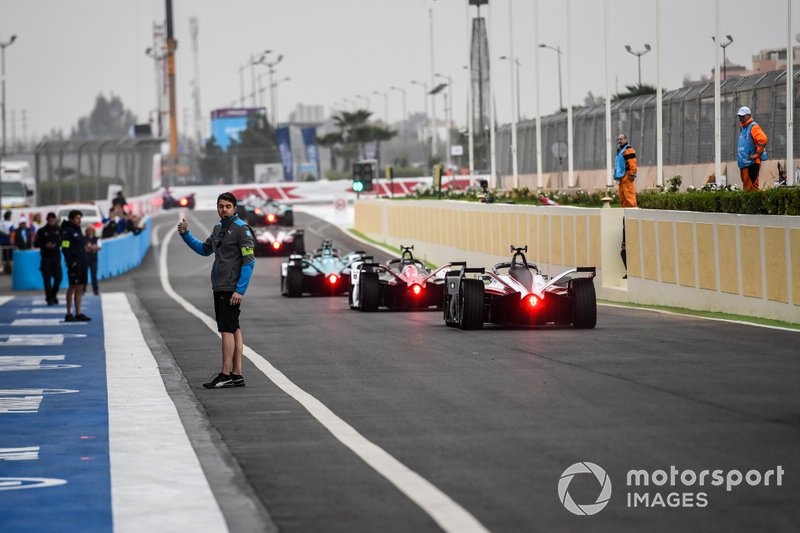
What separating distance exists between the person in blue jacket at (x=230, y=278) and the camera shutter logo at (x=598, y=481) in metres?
6.28

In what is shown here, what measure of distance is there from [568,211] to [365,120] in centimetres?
12409

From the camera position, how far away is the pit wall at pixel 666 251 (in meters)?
21.2

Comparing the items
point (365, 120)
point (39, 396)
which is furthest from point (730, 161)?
point (365, 120)

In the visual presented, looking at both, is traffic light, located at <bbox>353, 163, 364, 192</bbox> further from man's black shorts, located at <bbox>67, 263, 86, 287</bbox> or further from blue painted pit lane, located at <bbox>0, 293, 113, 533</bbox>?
blue painted pit lane, located at <bbox>0, 293, 113, 533</bbox>

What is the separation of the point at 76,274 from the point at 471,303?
9.13 meters

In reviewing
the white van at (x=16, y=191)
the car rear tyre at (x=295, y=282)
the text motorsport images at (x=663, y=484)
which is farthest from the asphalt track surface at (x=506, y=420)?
the white van at (x=16, y=191)

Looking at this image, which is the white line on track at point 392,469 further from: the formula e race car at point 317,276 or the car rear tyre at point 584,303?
the formula e race car at point 317,276

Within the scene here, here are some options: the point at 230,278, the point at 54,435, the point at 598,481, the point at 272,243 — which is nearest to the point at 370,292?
the point at 230,278

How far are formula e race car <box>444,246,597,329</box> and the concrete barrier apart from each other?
21759mm

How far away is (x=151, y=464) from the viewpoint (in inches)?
404

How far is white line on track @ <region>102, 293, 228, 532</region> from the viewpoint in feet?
27.4

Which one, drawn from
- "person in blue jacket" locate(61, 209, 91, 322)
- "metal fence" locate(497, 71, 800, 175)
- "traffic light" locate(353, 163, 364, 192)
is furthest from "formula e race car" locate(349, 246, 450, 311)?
"traffic light" locate(353, 163, 364, 192)

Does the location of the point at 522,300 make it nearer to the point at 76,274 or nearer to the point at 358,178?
the point at 76,274

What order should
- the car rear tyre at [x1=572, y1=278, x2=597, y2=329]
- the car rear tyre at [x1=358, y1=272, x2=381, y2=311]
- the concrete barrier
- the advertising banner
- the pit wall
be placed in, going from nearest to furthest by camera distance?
the car rear tyre at [x1=572, y1=278, x2=597, y2=329]
the pit wall
the car rear tyre at [x1=358, y1=272, x2=381, y2=311]
the concrete barrier
the advertising banner
